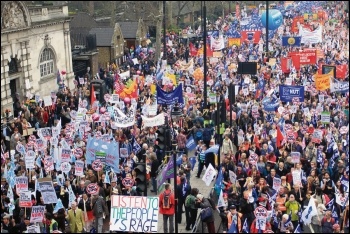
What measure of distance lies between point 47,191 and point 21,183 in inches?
29.9

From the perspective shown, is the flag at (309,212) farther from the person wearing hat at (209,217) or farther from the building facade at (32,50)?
the building facade at (32,50)

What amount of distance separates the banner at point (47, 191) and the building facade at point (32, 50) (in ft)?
54.6

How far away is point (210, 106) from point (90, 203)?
11.9 meters

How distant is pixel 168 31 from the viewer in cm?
6122

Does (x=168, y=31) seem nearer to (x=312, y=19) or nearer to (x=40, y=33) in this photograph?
(x=312, y=19)

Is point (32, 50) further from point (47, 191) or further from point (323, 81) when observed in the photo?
point (47, 191)

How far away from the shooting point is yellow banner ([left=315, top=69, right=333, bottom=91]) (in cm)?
2698

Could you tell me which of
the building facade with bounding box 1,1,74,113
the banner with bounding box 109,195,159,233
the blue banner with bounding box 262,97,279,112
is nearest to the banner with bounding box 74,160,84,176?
the banner with bounding box 109,195,159,233

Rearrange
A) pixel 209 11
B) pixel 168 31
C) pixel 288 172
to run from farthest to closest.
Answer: pixel 209 11, pixel 168 31, pixel 288 172

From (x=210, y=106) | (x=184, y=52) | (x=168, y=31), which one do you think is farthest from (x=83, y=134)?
(x=168, y=31)

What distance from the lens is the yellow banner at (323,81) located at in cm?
2698

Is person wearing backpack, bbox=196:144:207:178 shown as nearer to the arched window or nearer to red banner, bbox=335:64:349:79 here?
red banner, bbox=335:64:349:79

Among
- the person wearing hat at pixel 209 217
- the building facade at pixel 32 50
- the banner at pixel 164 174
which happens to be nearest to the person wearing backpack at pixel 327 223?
the person wearing hat at pixel 209 217

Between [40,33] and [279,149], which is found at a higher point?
[40,33]
